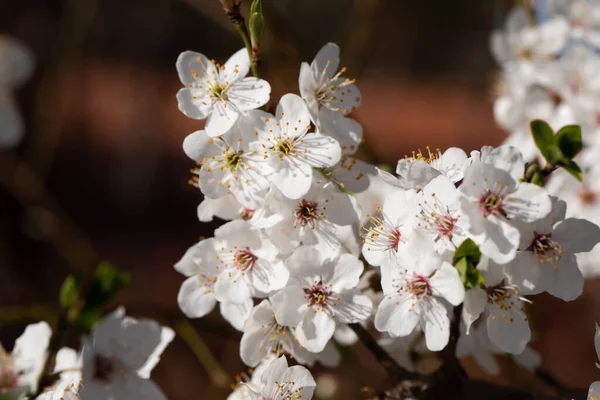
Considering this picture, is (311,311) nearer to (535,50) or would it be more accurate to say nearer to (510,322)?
(510,322)

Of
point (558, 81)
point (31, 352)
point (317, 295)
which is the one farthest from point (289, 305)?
point (558, 81)

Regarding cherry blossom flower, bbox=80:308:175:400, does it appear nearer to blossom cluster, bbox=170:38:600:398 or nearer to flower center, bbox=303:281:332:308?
blossom cluster, bbox=170:38:600:398

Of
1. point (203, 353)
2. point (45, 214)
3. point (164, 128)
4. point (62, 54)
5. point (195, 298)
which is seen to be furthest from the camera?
point (164, 128)

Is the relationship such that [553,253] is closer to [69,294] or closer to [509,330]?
[509,330]

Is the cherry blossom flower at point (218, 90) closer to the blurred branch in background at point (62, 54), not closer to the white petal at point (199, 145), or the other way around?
the white petal at point (199, 145)

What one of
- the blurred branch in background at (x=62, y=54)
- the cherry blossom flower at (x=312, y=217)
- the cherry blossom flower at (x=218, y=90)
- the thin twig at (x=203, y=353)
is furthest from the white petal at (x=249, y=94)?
the blurred branch in background at (x=62, y=54)

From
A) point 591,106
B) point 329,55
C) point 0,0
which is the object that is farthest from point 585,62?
point 0,0
